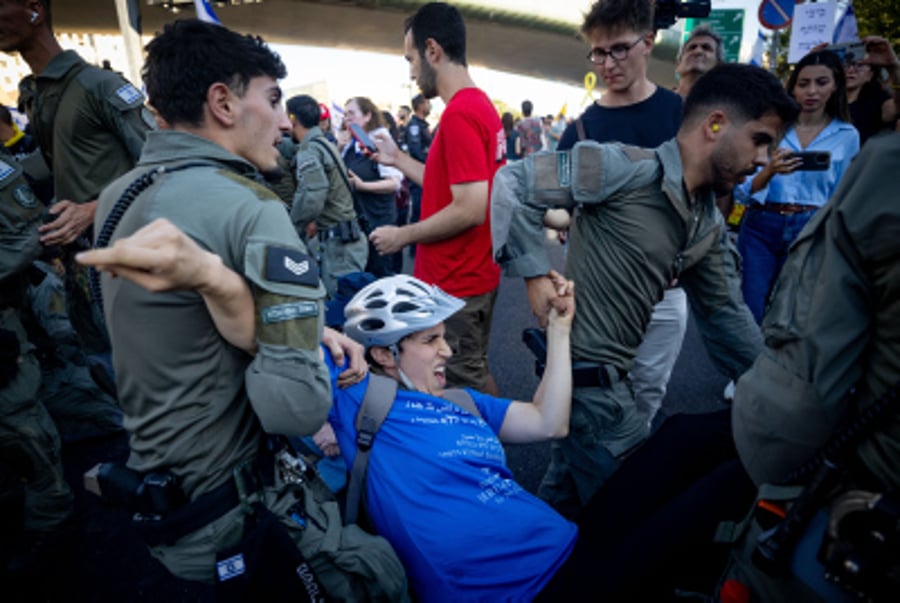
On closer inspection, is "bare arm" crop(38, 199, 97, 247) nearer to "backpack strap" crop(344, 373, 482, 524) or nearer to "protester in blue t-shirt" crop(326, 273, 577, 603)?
"protester in blue t-shirt" crop(326, 273, 577, 603)

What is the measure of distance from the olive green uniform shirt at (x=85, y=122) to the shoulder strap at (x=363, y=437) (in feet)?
6.75

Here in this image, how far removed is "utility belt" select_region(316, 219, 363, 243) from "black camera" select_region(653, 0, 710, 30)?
9.42 feet

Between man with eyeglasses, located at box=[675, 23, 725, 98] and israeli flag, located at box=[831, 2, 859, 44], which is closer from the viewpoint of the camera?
man with eyeglasses, located at box=[675, 23, 725, 98]

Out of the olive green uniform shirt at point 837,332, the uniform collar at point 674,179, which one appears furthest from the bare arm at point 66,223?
the olive green uniform shirt at point 837,332

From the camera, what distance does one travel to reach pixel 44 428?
2355 mm

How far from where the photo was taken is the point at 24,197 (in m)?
2.30

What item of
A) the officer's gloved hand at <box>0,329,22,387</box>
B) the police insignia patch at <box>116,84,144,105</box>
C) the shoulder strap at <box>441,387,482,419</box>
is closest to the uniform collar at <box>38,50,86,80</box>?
the police insignia patch at <box>116,84,144,105</box>

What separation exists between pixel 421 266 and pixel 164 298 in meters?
1.78

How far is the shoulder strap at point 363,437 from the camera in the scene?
155 centimetres

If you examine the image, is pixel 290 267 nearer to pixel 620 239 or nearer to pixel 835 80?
pixel 620 239

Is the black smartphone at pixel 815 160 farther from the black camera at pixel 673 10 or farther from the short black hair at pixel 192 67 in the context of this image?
the short black hair at pixel 192 67

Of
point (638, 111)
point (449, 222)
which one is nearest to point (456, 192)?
point (449, 222)

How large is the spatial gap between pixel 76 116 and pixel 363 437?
2.38 meters

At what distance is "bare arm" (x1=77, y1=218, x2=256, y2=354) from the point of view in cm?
77
